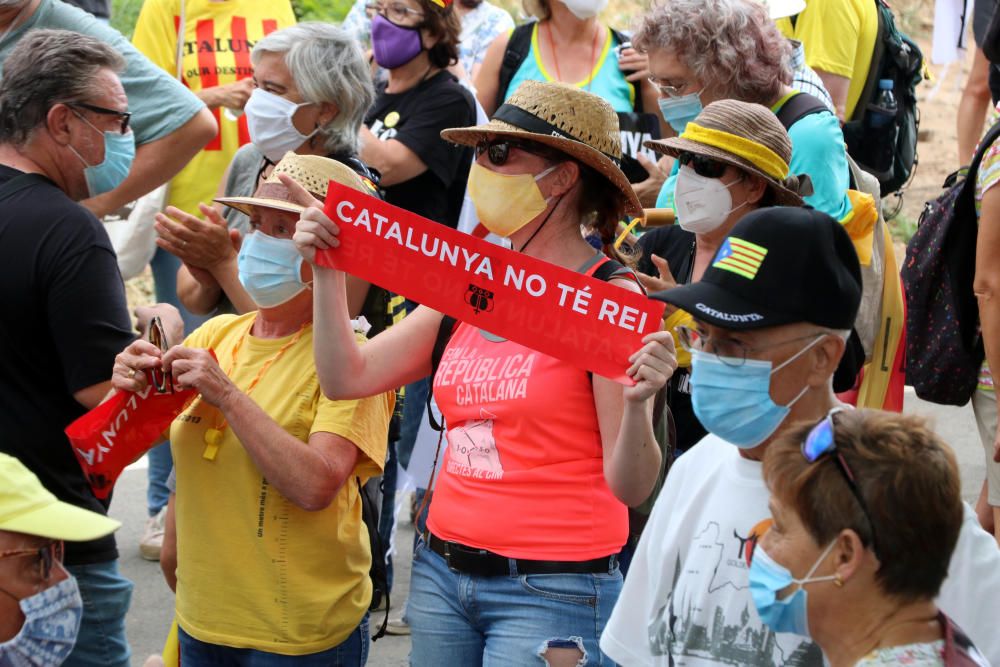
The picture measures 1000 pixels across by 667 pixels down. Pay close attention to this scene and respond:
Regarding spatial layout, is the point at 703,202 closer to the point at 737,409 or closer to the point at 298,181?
the point at 298,181

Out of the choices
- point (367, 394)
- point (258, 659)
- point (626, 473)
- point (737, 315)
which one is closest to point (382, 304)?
point (367, 394)

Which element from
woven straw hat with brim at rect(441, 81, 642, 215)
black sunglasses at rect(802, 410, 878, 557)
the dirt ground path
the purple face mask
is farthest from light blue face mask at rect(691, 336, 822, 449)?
the dirt ground path

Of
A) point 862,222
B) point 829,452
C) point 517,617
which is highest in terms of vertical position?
point 829,452

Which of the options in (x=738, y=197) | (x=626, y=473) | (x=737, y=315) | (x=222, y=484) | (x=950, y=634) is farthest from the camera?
(x=738, y=197)

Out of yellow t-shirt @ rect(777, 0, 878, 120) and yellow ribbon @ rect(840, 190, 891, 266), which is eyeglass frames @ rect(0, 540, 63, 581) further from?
yellow t-shirt @ rect(777, 0, 878, 120)

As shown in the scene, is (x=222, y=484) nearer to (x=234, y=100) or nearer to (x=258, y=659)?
(x=258, y=659)

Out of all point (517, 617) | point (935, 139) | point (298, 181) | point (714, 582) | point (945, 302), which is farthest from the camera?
point (935, 139)

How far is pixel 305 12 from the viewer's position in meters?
11.6

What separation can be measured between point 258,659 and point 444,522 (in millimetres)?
656

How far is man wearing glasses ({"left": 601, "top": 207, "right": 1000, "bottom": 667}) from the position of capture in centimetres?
274

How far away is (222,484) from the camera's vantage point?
3609mm

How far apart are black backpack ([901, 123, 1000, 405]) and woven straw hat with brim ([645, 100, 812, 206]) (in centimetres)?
88

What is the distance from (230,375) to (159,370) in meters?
0.30

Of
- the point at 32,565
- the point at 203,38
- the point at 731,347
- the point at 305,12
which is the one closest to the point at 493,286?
the point at 731,347
